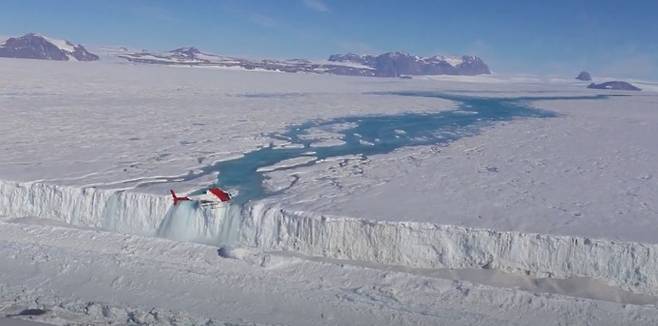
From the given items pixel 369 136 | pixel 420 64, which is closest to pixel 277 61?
pixel 420 64

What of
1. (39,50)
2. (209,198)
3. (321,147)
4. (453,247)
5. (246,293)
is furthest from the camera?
(39,50)

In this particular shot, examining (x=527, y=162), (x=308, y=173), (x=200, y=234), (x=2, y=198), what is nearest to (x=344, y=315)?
(x=200, y=234)

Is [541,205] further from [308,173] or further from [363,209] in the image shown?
[308,173]

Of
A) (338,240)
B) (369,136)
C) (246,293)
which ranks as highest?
(369,136)

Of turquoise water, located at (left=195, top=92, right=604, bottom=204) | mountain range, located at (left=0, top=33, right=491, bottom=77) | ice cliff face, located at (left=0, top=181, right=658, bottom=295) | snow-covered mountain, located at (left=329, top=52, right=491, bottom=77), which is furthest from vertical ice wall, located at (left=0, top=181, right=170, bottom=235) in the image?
snow-covered mountain, located at (left=329, top=52, right=491, bottom=77)

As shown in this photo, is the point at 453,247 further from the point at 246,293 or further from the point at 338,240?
the point at 246,293

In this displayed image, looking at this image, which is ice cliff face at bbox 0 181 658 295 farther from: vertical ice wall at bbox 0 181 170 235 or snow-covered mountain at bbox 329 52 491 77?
snow-covered mountain at bbox 329 52 491 77
